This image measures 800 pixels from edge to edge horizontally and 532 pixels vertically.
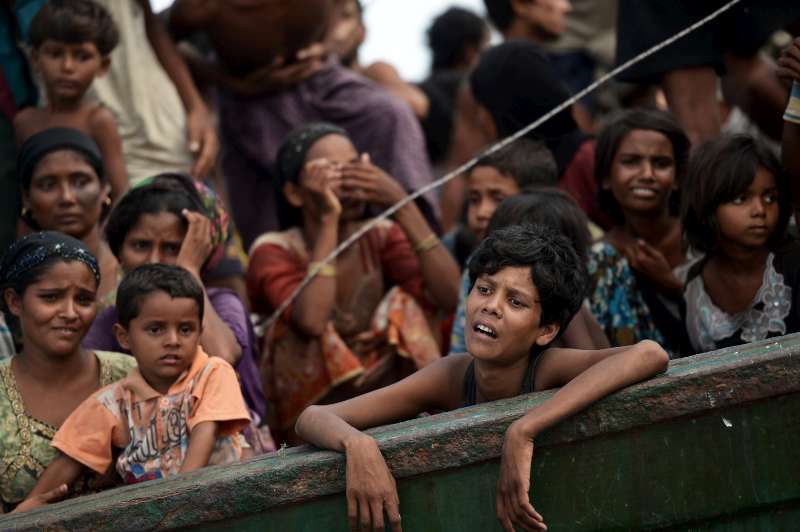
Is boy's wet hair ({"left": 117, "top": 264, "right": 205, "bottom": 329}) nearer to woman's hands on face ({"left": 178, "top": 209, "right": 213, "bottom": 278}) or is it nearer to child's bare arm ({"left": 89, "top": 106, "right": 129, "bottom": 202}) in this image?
woman's hands on face ({"left": 178, "top": 209, "right": 213, "bottom": 278})

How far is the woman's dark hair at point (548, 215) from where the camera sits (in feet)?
14.5

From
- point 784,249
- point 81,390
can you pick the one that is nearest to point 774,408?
point 784,249

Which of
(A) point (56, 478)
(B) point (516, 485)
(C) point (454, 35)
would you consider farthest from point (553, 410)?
(C) point (454, 35)

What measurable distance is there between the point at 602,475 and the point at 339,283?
7.17 feet

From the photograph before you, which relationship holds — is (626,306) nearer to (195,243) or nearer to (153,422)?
(195,243)

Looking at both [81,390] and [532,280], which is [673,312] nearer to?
[532,280]

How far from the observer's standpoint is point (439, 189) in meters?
7.59

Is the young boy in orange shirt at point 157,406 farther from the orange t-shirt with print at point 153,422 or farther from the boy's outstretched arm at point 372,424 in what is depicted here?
the boy's outstretched arm at point 372,424

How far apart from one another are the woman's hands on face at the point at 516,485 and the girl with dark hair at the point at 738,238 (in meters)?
1.30

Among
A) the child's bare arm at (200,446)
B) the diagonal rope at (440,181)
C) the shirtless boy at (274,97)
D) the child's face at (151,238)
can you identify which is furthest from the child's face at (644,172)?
the child's bare arm at (200,446)

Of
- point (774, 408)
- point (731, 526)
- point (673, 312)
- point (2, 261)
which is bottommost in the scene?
point (731, 526)

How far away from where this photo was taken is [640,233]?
501 centimetres

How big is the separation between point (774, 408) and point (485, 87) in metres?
3.11

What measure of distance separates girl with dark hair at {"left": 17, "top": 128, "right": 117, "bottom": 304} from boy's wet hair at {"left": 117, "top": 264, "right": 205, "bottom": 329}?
80 cm
